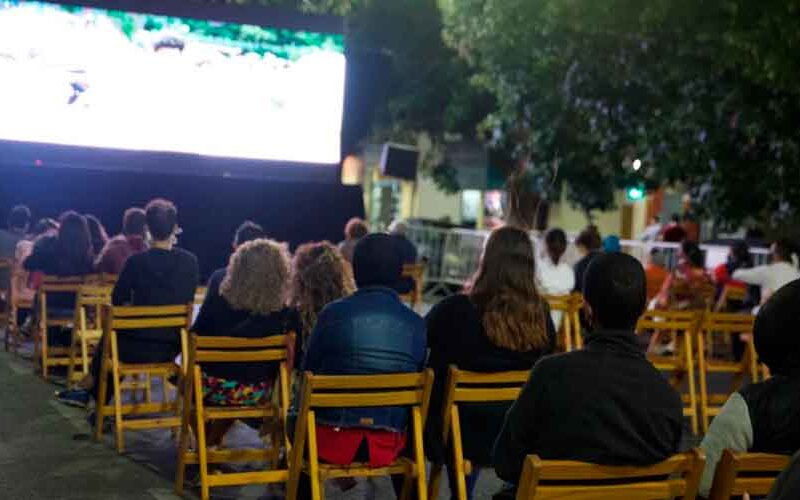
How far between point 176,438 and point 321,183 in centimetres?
609

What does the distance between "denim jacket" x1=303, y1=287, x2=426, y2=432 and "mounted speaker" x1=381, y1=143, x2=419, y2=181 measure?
36.2ft

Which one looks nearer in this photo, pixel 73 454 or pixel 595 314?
pixel 595 314

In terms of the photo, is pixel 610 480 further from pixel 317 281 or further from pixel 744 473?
pixel 317 281

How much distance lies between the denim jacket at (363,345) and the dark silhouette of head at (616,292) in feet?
4.11

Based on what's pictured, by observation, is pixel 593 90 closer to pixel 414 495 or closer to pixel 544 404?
pixel 414 495

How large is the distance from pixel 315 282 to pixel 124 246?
380 centimetres

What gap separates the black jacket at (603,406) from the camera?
2580 mm

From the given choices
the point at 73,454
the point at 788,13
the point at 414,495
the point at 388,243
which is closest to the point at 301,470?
the point at 414,495

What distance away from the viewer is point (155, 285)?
5852 mm

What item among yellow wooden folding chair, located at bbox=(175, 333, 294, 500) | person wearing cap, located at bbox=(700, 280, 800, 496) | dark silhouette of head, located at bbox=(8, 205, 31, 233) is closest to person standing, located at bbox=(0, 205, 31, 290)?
dark silhouette of head, located at bbox=(8, 205, 31, 233)

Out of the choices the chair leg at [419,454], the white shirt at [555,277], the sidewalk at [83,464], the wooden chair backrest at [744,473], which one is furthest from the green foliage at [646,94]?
the wooden chair backrest at [744,473]

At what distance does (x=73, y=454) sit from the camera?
17.5 ft

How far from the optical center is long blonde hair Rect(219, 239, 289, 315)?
4.89 meters

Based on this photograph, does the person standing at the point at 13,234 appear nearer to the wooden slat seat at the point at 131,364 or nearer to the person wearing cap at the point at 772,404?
the wooden slat seat at the point at 131,364
